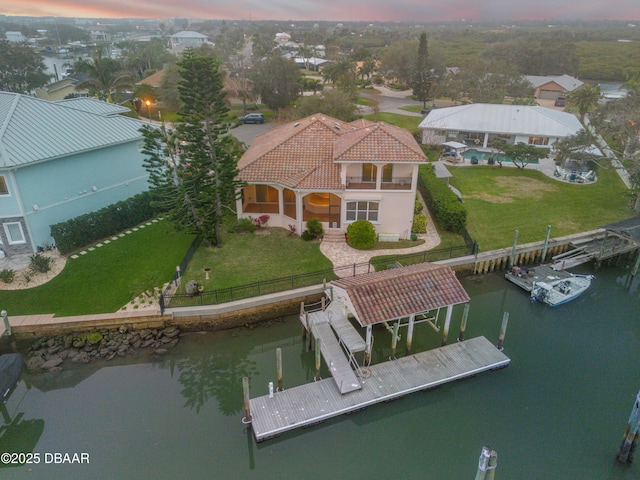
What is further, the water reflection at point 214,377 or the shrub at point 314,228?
the shrub at point 314,228

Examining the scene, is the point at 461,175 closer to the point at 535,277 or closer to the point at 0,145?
the point at 535,277

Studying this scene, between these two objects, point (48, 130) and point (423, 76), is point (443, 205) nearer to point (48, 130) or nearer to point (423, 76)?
point (48, 130)

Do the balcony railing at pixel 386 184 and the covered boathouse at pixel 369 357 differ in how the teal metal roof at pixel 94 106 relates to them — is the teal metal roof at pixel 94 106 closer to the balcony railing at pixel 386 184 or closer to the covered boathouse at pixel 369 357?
the balcony railing at pixel 386 184

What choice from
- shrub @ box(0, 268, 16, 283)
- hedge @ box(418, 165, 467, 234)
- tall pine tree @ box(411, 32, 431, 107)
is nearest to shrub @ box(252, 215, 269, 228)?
hedge @ box(418, 165, 467, 234)

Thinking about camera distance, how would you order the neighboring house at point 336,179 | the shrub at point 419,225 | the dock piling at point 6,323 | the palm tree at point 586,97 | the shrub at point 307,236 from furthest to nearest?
Result: the palm tree at point 586,97
the shrub at point 419,225
the shrub at point 307,236
the neighboring house at point 336,179
the dock piling at point 6,323

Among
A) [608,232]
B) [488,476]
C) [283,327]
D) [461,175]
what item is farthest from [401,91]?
[488,476]

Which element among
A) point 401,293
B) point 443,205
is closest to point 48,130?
point 401,293

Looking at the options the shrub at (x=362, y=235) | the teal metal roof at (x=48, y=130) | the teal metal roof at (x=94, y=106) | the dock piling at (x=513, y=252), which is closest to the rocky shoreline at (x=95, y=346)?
the teal metal roof at (x=48, y=130)
